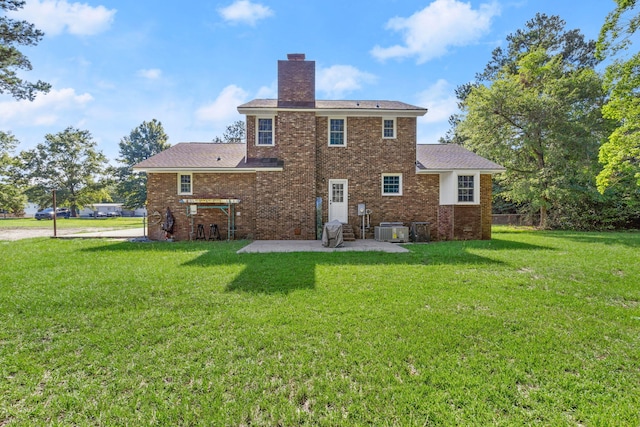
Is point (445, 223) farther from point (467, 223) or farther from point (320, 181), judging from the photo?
point (320, 181)

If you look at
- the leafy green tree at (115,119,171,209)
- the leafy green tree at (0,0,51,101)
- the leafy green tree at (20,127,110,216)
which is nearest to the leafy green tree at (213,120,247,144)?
the leafy green tree at (115,119,171,209)

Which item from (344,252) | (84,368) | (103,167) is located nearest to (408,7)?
(344,252)

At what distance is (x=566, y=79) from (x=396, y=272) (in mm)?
20904

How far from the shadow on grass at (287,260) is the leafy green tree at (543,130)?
1163cm

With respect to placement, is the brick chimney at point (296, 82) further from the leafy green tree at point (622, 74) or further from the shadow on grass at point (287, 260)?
the leafy green tree at point (622, 74)

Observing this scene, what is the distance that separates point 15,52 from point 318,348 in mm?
20384

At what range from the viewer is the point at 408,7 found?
11453mm

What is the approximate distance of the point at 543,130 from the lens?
20.0 metres

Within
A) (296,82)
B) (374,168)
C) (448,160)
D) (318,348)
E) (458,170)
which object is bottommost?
(318,348)

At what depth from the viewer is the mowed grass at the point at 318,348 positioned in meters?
2.37

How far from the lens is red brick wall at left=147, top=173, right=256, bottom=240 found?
1345 cm

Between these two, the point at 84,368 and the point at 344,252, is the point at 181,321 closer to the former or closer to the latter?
the point at 84,368

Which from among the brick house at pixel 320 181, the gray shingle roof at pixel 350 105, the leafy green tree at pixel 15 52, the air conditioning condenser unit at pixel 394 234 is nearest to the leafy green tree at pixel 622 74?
the brick house at pixel 320 181

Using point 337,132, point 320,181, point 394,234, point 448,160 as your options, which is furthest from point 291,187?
point 448,160
